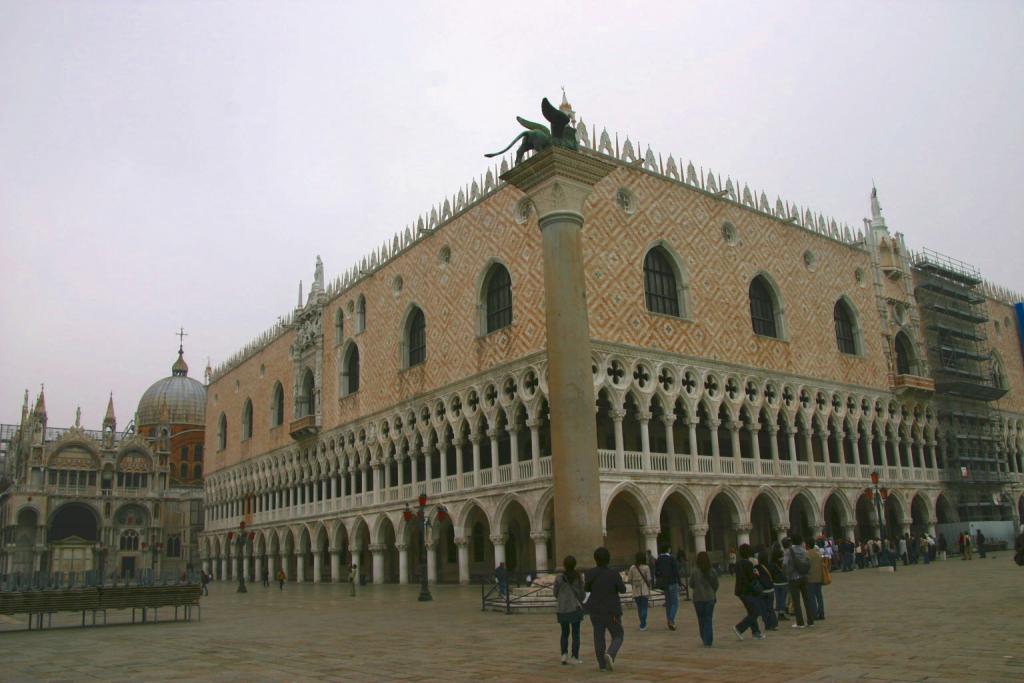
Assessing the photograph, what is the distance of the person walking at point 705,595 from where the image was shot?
30.4ft

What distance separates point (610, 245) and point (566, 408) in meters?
11.3

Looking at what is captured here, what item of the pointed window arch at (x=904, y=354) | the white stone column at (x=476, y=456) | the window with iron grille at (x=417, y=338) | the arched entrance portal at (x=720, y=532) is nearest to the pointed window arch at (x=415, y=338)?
the window with iron grille at (x=417, y=338)

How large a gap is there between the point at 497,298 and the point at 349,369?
1164 centimetres

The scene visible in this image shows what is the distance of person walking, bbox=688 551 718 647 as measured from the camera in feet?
30.4

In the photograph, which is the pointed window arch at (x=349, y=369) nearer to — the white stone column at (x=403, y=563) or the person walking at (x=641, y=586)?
the white stone column at (x=403, y=563)

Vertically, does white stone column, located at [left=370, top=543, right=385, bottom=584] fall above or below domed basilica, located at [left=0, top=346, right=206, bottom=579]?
below

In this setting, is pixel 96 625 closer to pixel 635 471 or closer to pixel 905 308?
pixel 635 471

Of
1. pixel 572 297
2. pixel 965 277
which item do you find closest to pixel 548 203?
pixel 572 297

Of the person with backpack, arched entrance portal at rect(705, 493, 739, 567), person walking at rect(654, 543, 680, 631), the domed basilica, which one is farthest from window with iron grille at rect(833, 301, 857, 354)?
the domed basilica

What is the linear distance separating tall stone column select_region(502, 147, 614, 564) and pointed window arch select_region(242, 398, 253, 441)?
34087 mm

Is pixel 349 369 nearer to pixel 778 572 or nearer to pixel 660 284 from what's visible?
pixel 660 284

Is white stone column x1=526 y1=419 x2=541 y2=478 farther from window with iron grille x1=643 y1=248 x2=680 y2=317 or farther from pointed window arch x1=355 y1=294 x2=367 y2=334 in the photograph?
pointed window arch x1=355 y1=294 x2=367 y2=334

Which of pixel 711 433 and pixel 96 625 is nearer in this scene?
pixel 96 625

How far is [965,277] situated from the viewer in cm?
3888
